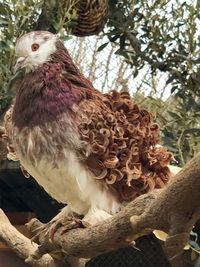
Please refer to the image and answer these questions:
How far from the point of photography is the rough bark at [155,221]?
0.79m

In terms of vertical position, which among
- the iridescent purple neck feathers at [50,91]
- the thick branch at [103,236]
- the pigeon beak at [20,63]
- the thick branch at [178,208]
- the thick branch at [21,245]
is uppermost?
the pigeon beak at [20,63]

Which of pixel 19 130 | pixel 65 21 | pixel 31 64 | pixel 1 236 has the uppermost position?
pixel 65 21

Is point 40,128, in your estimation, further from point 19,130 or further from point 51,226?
point 51,226

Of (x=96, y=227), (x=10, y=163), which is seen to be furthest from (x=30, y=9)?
(x=96, y=227)

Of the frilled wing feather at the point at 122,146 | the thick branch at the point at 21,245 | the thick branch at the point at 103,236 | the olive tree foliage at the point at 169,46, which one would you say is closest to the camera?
the thick branch at the point at 103,236

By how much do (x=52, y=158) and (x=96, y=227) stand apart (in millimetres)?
199

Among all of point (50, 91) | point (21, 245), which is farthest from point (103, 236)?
point (21, 245)

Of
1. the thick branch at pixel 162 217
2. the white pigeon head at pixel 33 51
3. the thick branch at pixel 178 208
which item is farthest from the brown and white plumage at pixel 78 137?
the thick branch at pixel 178 208

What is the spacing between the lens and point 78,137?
123cm

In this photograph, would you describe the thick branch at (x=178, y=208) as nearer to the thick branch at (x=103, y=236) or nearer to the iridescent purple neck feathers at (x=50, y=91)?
the thick branch at (x=103, y=236)

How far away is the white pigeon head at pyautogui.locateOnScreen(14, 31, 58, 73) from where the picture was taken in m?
1.30

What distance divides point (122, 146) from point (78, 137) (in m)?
0.07

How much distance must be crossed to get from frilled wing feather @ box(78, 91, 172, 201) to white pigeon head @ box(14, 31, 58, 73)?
0.38 feet

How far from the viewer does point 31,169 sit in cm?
128
